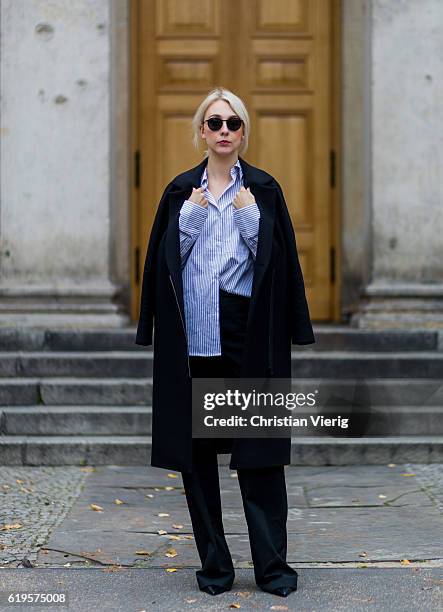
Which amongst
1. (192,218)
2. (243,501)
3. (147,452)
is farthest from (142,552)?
(147,452)

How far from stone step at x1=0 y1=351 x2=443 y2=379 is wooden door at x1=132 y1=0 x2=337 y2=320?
1.57 m

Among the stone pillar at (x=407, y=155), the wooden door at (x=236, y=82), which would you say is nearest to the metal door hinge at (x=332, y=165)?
the wooden door at (x=236, y=82)

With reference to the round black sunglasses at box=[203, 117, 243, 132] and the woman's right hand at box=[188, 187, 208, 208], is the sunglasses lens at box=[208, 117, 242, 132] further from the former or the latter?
the woman's right hand at box=[188, 187, 208, 208]

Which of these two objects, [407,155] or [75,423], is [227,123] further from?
[407,155]

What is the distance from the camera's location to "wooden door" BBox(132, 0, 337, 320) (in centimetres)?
1030

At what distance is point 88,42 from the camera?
9484mm

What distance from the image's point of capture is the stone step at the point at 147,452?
7887 millimetres

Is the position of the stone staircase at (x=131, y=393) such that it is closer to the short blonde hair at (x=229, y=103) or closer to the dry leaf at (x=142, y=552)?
the dry leaf at (x=142, y=552)

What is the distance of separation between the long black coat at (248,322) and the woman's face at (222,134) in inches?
5.9

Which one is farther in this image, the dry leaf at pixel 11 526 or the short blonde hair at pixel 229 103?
the dry leaf at pixel 11 526

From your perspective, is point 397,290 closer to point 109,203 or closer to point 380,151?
point 380,151

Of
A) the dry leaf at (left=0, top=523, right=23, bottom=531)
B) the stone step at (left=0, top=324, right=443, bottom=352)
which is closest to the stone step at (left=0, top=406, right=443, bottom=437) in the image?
the stone step at (left=0, top=324, right=443, bottom=352)

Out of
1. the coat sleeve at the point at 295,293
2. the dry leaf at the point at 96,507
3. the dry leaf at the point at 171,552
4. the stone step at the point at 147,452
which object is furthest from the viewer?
the stone step at the point at 147,452

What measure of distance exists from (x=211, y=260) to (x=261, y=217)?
0.27 m
